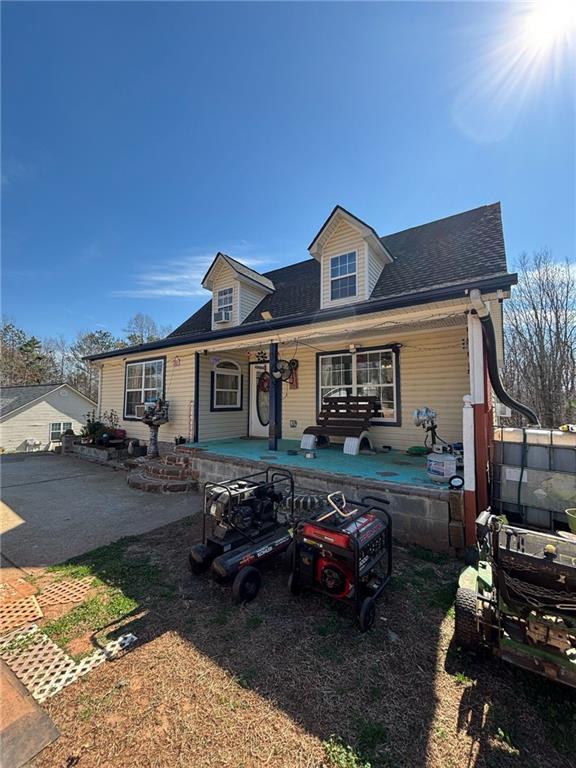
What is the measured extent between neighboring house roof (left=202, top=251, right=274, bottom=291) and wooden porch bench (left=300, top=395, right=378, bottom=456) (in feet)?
16.2

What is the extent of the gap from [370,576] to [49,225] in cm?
1424

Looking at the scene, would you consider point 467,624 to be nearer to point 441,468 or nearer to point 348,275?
point 441,468

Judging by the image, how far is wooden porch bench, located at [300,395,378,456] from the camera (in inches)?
268

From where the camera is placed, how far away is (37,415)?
20125mm

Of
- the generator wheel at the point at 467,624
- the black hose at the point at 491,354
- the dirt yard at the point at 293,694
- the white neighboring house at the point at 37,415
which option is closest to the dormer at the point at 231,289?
the black hose at the point at 491,354

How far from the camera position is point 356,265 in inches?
311

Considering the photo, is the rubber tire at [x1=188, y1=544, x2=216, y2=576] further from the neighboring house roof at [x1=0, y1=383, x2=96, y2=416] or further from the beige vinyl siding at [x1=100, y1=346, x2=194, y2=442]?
the neighboring house roof at [x1=0, y1=383, x2=96, y2=416]

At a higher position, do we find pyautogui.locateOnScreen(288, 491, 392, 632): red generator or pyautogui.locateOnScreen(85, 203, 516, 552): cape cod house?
pyautogui.locateOnScreen(85, 203, 516, 552): cape cod house

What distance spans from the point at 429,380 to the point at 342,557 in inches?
207

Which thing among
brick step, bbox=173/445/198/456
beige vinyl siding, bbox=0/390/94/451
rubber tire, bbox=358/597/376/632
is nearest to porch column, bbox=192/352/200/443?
brick step, bbox=173/445/198/456

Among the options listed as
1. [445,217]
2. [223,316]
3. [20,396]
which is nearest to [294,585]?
[223,316]

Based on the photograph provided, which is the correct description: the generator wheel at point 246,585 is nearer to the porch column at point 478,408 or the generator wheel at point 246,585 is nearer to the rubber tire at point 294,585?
the rubber tire at point 294,585

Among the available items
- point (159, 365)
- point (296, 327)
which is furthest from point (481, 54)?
point (159, 365)

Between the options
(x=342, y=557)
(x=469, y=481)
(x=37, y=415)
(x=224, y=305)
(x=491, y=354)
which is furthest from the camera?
(x=37, y=415)
